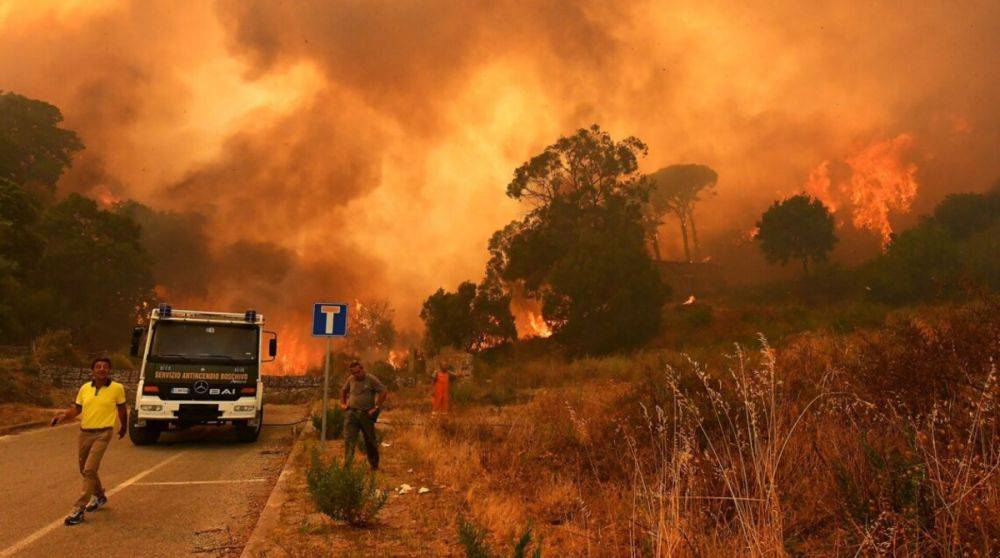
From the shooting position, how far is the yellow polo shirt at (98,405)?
281 inches

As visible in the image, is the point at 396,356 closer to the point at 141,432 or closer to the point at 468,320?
the point at 468,320

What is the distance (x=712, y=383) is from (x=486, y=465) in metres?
4.14

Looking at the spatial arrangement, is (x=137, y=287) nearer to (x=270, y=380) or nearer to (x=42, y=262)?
(x=42, y=262)

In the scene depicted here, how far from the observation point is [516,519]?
5.73 meters

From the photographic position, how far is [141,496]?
7.78m

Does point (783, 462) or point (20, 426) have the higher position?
point (20, 426)

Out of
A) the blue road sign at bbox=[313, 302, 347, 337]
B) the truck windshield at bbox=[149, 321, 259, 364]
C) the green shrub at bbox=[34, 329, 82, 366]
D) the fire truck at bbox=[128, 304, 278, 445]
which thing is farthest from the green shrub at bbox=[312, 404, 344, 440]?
the green shrub at bbox=[34, 329, 82, 366]

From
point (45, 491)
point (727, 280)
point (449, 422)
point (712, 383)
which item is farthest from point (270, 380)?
point (727, 280)

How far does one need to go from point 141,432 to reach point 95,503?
6394 mm

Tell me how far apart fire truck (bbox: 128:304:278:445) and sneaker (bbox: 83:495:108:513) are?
214 inches

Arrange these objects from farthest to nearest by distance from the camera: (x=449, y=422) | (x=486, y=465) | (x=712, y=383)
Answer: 1. (x=449, y=422)
2. (x=712, y=383)
3. (x=486, y=465)

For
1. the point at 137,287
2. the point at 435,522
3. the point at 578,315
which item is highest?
the point at 137,287

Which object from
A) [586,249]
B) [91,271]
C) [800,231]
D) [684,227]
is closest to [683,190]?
[684,227]

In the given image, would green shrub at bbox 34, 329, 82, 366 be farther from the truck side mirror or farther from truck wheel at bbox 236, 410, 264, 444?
truck wheel at bbox 236, 410, 264, 444
